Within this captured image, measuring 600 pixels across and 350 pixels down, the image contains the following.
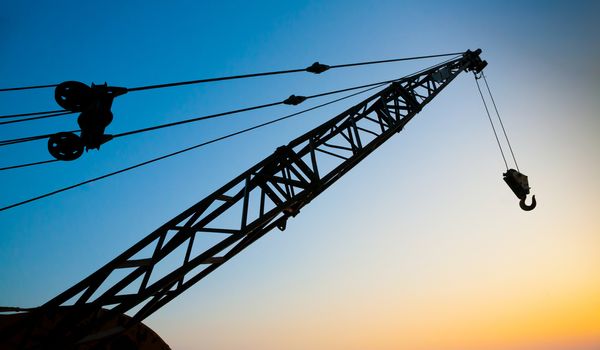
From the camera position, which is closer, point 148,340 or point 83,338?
point 83,338

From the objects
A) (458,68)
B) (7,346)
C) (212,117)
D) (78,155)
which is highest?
(458,68)

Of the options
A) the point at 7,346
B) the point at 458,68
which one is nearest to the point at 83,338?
the point at 7,346

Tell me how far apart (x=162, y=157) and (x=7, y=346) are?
4.23 meters

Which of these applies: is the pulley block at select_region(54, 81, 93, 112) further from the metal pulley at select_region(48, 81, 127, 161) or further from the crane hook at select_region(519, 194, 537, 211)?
the crane hook at select_region(519, 194, 537, 211)

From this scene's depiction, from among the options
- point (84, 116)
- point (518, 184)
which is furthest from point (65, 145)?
point (518, 184)

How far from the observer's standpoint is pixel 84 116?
4.21 meters

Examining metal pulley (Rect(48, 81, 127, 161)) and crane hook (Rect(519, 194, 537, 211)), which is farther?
crane hook (Rect(519, 194, 537, 211))

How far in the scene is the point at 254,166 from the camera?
609cm

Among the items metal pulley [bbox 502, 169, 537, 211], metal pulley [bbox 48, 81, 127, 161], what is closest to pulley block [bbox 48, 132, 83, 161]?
metal pulley [bbox 48, 81, 127, 161]

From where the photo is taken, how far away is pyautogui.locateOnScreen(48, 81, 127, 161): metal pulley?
4.05 metres

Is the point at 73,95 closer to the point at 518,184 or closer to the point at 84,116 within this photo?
the point at 84,116

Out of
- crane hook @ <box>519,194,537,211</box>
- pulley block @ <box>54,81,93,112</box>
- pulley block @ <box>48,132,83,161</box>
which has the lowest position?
pulley block @ <box>48,132,83,161</box>

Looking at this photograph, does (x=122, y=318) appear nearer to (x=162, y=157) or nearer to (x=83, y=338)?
(x=83, y=338)

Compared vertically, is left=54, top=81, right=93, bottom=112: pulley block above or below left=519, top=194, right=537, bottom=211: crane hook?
below
